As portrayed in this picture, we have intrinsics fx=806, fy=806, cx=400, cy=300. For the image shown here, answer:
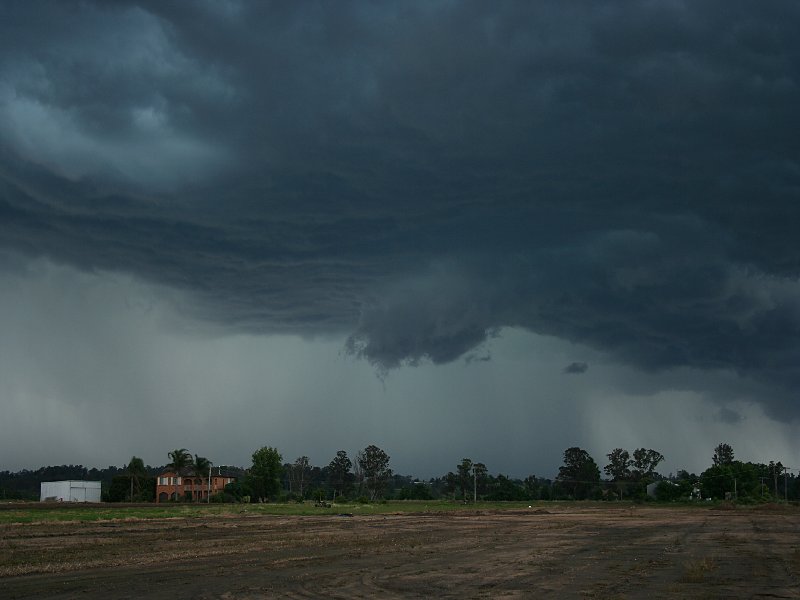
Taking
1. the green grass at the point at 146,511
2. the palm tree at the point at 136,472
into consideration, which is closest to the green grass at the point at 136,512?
the green grass at the point at 146,511

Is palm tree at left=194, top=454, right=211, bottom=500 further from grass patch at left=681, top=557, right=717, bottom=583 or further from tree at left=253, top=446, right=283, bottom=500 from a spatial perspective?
grass patch at left=681, top=557, right=717, bottom=583

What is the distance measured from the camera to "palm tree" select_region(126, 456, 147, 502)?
165000 mm

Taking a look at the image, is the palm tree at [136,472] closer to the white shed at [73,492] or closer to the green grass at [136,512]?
the white shed at [73,492]

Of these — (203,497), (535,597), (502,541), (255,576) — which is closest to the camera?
(535,597)

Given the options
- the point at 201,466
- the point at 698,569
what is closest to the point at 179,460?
the point at 201,466

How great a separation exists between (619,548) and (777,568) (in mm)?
12819

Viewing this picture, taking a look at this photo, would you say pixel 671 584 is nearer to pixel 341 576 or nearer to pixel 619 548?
pixel 341 576

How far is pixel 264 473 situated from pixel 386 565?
146m

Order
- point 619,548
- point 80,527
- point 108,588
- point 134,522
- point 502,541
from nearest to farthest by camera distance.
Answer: point 108,588 → point 619,548 → point 502,541 → point 80,527 → point 134,522

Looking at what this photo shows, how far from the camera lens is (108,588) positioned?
27.0 meters

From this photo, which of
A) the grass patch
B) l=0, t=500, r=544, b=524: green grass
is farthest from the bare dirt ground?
l=0, t=500, r=544, b=524: green grass

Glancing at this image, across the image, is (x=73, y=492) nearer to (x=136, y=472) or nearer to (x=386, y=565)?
(x=136, y=472)

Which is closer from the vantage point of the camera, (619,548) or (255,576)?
(255,576)

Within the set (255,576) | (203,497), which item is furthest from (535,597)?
(203,497)
